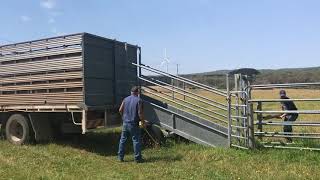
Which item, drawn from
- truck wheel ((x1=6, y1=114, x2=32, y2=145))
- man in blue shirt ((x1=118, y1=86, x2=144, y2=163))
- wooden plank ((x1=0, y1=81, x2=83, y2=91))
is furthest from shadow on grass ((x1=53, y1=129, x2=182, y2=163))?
wooden plank ((x1=0, y1=81, x2=83, y2=91))

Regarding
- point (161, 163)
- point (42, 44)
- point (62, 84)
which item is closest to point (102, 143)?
point (62, 84)

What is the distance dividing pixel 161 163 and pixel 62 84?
3662 mm

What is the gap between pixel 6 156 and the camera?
11836 millimetres

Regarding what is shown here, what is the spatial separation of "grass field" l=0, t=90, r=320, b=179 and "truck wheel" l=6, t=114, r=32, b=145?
0.56 metres

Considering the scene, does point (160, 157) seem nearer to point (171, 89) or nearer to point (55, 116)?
point (171, 89)

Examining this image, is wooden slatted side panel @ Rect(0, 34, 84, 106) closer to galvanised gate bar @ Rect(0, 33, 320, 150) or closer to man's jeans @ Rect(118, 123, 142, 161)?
galvanised gate bar @ Rect(0, 33, 320, 150)

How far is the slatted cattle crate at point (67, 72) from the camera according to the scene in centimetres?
1234

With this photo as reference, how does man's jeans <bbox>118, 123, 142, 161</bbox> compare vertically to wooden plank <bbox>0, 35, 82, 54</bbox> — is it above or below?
below

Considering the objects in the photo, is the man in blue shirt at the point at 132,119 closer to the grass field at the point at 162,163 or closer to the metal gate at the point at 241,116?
the grass field at the point at 162,163

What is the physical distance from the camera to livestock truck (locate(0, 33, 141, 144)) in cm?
1236

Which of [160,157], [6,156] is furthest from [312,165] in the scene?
[6,156]

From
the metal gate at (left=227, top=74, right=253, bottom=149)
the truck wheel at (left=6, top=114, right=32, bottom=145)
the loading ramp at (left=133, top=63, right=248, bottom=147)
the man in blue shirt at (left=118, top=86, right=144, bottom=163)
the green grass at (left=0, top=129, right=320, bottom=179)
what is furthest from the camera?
the truck wheel at (left=6, top=114, right=32, bottom=145)

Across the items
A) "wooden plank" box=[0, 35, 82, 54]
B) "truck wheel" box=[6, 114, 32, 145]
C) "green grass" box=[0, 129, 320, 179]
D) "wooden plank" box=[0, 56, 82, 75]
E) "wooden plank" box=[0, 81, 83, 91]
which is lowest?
"green grass" box=[0, 129, 320, 179]

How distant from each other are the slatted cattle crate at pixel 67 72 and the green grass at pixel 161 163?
1.28 m
